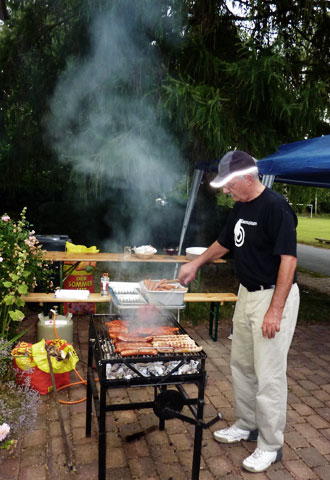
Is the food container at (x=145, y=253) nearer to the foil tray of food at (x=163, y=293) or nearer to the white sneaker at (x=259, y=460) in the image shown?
the foil tray of food at (x=163, y=293)

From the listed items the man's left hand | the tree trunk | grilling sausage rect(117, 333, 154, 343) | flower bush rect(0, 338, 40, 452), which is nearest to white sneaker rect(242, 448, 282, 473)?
the man's left hand

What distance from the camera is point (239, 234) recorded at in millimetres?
2928

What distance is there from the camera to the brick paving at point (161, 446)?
2844mm

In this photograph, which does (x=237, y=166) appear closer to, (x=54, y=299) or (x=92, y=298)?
(x=92, y=298)

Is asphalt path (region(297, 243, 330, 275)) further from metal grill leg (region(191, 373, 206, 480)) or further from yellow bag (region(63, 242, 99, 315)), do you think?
metal grill leg (region(191, 373, 206, 480))

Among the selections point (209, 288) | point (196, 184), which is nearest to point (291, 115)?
point (196, 184)

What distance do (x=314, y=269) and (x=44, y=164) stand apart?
28.1 ft

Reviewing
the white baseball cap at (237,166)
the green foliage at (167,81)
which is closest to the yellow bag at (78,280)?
the green foliage at (167,81)

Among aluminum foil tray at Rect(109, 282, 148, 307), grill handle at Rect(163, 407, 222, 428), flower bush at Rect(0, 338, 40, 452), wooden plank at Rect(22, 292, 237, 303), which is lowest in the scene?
flower bush at Rect(0, 338, 40, 452)

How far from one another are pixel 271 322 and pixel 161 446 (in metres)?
1.40

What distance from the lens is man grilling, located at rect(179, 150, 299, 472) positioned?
2664 millimetres

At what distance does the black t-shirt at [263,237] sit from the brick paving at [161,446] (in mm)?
1400

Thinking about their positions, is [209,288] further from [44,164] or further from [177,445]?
[177,445]

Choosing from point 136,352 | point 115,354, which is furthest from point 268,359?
point 115,354
